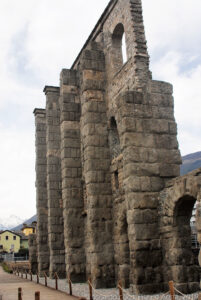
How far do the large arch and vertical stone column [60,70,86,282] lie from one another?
561cm

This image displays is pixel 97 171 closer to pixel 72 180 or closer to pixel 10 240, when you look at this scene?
pixel 72 180

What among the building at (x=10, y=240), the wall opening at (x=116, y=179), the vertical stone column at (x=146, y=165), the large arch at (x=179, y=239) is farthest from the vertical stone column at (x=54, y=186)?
the building at (x=10, y=240)

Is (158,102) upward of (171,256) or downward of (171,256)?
upward

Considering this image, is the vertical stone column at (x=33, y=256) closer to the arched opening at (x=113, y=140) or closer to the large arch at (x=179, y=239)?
the arched opening at (x=113, y=140)

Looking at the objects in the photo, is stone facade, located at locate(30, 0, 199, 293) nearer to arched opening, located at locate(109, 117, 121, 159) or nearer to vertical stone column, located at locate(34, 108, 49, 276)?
arched opening, located at locate(109, 117, 121, 159)

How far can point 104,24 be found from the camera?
49.0 feet

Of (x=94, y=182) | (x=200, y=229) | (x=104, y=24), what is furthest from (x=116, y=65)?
(x=200, y=229)

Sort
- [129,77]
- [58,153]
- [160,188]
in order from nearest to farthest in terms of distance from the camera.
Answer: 1. [160,188]
2. [129,77]
3. [58,153]

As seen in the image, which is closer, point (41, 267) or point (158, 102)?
point (158, 102)

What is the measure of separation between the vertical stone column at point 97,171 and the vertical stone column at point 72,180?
0.74 meters

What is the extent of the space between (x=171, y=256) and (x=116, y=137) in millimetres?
5368

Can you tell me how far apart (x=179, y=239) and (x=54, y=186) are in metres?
10.3

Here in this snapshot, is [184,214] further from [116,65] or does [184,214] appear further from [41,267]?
[41,267]

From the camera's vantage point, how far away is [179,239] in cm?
951
